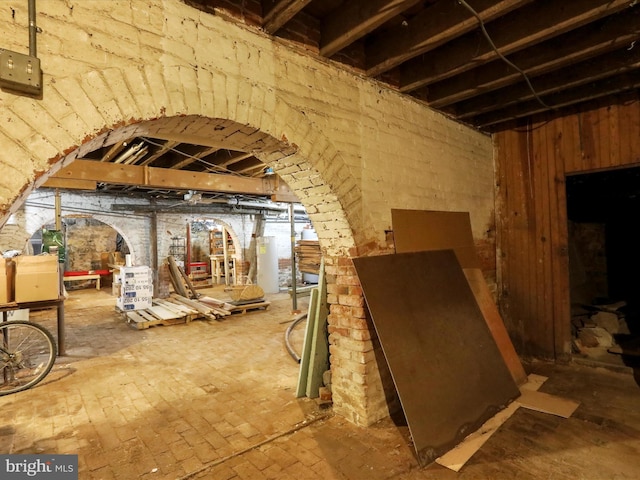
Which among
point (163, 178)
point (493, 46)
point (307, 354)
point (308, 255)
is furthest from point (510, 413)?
point (308, 255)

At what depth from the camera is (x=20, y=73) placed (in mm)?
1306

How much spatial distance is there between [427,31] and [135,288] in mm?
6657

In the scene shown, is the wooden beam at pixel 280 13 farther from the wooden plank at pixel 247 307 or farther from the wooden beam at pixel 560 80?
the wooden plank at pixel 247 307

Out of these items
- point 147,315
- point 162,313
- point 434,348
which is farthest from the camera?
point 162,313

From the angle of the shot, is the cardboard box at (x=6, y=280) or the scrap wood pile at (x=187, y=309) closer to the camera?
Answer: the cardboard box at (x=6, y=280)

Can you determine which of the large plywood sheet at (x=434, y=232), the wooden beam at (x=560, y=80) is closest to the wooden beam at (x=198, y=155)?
the large plywood sheet at (x=434, y=232)

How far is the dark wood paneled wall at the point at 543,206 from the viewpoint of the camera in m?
3.29

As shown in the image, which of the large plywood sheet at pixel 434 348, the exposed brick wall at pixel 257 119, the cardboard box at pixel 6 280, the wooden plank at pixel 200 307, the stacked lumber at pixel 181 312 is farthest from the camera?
the wooden plank at pixel 200 307

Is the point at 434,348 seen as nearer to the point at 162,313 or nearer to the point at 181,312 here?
the point at 181,312

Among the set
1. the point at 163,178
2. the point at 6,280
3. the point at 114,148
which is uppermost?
the point at 114,148

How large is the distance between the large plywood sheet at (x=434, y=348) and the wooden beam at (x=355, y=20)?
1.44 meters

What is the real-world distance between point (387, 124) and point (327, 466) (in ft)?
8.19

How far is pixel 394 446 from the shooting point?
7.21 ft

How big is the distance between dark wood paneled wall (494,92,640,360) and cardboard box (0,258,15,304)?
206 inches
